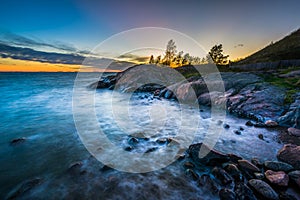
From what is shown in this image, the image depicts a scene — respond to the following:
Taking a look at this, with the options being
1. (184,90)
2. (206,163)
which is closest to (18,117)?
(206,163)

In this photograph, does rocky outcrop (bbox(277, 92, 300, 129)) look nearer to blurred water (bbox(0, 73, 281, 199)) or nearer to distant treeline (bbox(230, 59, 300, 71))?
blurred water (bbox(0, 73, 281, 199))

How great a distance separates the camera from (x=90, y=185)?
3.72 metres

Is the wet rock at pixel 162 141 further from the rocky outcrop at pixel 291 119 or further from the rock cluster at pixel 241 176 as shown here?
the rocky outcrop at pixel 291 119

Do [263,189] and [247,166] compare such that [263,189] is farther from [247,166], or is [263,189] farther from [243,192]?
[247,166]

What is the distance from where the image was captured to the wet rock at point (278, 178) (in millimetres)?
3537

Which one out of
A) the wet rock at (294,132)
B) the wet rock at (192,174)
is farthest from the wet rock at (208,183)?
the wet rock at (294,132)

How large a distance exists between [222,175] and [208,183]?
450mm

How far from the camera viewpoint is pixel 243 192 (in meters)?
3.30

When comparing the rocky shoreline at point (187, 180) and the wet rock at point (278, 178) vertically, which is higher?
the wet rock at point (278, 178)

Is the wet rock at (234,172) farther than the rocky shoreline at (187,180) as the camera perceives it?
Yes

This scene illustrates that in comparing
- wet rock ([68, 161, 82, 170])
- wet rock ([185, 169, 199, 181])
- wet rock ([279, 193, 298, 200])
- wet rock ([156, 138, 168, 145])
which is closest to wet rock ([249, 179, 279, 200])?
wet rock ([279, 193, 298, 200])

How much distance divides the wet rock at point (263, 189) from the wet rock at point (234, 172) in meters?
0.27

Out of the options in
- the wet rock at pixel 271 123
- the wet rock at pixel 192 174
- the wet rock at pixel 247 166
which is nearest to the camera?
the wet rock at pixel 192 174

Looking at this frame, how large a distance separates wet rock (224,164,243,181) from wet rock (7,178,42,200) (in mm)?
5103
